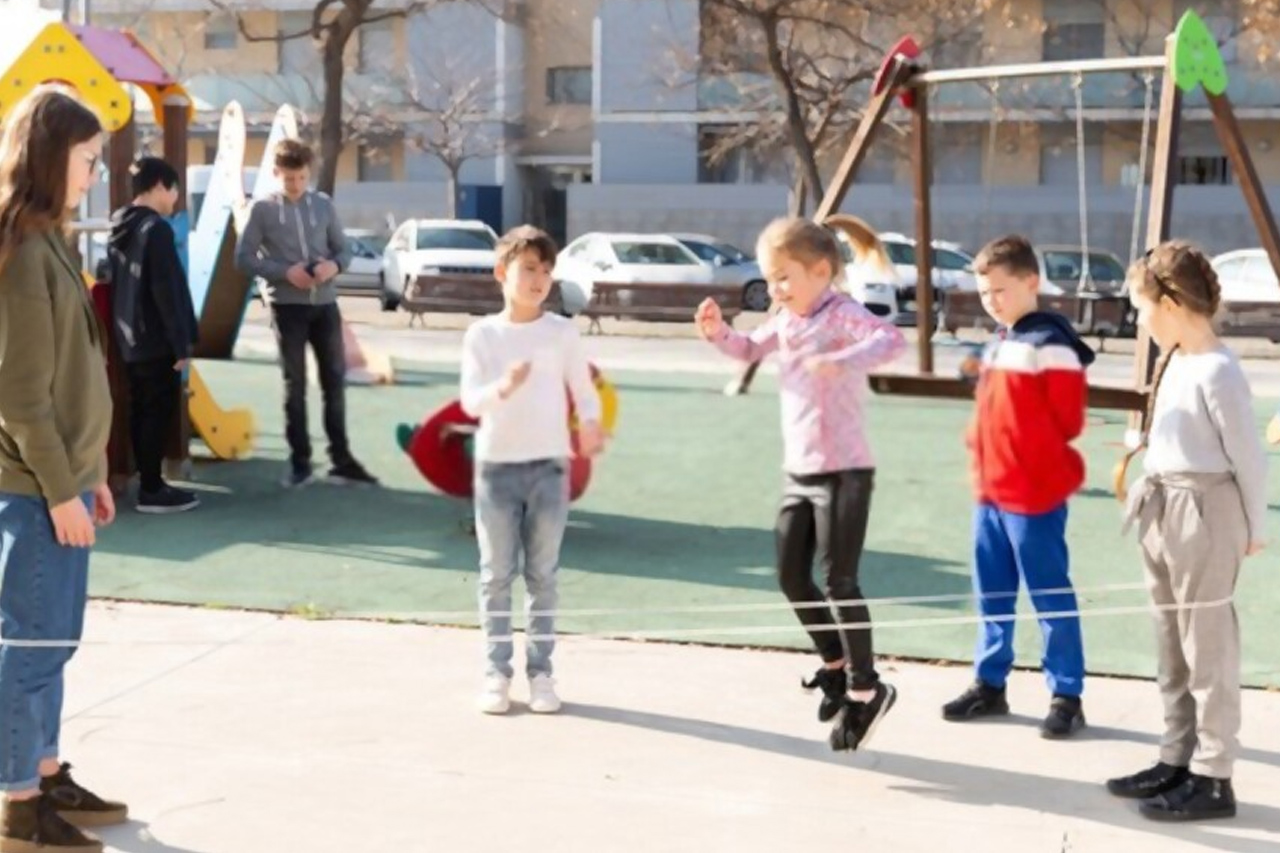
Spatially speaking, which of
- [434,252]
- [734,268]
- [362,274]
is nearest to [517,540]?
[434,252]

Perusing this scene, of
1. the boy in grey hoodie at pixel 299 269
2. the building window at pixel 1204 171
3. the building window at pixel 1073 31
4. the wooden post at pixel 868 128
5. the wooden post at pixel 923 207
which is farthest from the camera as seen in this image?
the building window at pixel 1073 31

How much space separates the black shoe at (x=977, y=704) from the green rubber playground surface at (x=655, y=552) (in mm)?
237

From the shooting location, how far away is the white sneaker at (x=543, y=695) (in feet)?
19.3

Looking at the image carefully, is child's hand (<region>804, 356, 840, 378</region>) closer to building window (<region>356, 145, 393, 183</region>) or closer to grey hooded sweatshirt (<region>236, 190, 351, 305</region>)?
grey hooded sweatshirt (<region>236, 190, 351, 305</region>)

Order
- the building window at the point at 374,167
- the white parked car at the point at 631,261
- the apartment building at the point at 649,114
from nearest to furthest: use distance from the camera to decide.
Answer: the white parked car at the point at 631,261, the apartment building at the point at 649,114, the building window at the point at 374,167

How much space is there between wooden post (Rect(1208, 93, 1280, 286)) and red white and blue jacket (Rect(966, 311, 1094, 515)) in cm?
555

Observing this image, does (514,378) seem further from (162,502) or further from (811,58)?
(811,58)

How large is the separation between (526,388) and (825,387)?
39.6 inches

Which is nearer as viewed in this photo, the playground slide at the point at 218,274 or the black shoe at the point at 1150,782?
the black shoe at the point at 1150,782

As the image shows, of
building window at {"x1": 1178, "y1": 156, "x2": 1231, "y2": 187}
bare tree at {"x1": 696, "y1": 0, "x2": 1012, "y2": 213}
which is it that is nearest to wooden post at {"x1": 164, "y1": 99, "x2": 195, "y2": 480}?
bare tree at {"x1": 696, "y1": 0, "x2": 1012, "y2": 213}

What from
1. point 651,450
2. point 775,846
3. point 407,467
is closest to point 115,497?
point 407,467

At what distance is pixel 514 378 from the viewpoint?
18.7 ft

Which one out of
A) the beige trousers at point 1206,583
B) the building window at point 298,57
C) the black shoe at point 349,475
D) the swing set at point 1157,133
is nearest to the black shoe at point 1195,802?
the beige trousers at point 1206,583

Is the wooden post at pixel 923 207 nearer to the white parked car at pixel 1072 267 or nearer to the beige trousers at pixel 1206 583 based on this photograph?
the beige trousers at pixel 1206 583
